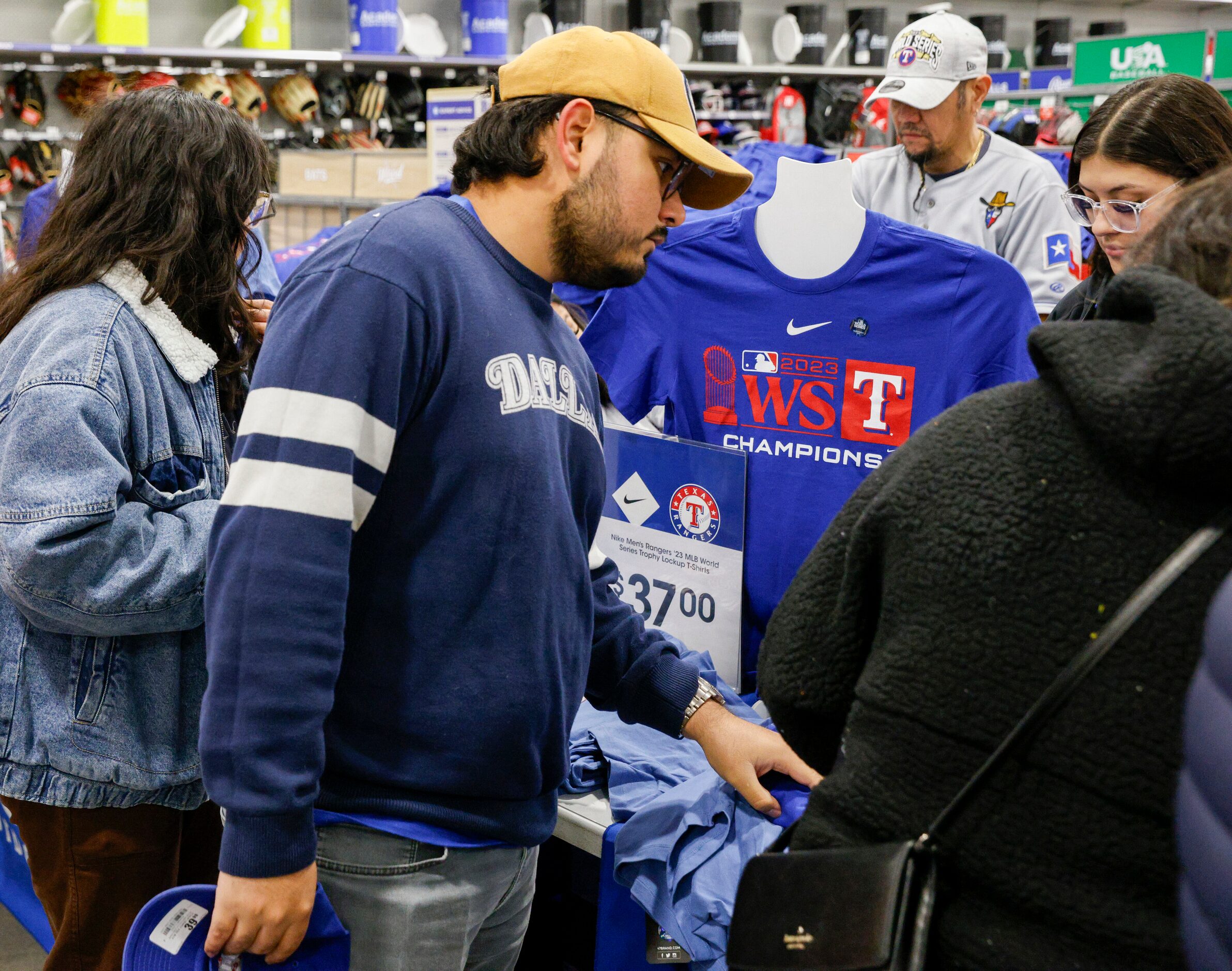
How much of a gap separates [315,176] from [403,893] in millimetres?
4350

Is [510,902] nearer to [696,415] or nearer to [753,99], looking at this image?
[696,415]

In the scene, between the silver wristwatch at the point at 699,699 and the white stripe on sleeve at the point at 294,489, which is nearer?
the white stripe on sleeve at the point at 294,489

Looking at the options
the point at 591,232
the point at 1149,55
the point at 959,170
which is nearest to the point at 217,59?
the point at 959,170

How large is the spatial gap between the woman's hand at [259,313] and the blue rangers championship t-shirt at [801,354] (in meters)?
0.62

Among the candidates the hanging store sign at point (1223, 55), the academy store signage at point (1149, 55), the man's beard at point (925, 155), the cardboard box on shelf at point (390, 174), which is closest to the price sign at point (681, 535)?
→ the man's beard at point (925, 155)

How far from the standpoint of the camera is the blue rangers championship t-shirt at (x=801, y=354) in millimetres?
1854

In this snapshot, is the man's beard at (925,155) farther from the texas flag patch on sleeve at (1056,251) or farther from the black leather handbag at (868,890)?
the black leather handbag at (868,890)

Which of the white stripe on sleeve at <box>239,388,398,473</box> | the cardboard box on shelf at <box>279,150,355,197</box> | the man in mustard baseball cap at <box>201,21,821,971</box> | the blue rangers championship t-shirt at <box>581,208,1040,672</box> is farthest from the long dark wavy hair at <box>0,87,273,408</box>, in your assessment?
the cardboard box on shelf at <box>279,150,355,197</box>

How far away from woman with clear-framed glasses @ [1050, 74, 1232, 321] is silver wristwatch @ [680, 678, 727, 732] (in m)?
0.99

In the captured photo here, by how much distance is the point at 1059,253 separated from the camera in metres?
3.16

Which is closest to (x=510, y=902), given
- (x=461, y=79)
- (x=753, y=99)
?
(x=461, y=79)

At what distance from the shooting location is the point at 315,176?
16.5 feet

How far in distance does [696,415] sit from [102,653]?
1065 millimetres

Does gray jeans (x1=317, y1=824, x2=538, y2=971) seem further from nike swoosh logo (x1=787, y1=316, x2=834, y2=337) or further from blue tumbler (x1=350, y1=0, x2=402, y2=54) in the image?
blue tumbler (x1=350, y1=0, x2=402, y2=54)
